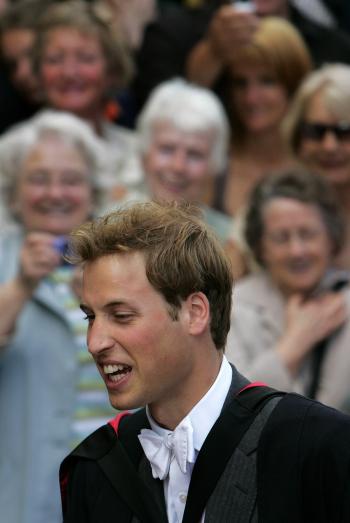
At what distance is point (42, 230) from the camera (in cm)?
496

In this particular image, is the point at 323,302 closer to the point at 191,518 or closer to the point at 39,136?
the point at 39,136

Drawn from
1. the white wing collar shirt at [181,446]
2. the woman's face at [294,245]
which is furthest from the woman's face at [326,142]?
the white wing collar shirt at [181,446]

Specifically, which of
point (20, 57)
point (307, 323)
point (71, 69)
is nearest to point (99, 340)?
point (307, 323)

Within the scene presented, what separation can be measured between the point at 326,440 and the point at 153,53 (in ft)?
13.6

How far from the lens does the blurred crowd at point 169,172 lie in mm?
4379

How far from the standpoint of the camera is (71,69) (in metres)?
5.75

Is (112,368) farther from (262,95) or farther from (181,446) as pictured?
(262,95)

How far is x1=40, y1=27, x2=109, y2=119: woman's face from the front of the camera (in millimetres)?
5777

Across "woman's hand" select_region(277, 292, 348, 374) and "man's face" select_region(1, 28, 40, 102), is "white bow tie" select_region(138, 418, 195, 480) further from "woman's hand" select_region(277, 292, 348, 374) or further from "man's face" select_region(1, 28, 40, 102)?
"man's face" select_region(1, 28, 40, 102)

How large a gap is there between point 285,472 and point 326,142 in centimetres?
330

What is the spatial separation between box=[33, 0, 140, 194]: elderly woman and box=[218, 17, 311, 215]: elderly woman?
571 millimetres

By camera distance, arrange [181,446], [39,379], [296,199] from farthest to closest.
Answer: [296,199], [39,379], [181,446]

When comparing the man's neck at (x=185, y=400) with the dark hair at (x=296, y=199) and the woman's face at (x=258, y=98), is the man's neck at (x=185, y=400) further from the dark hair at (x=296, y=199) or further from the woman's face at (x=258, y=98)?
the woman's face at (x=258, y=98)

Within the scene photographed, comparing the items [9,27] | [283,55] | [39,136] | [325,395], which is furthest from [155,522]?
[9,27]
